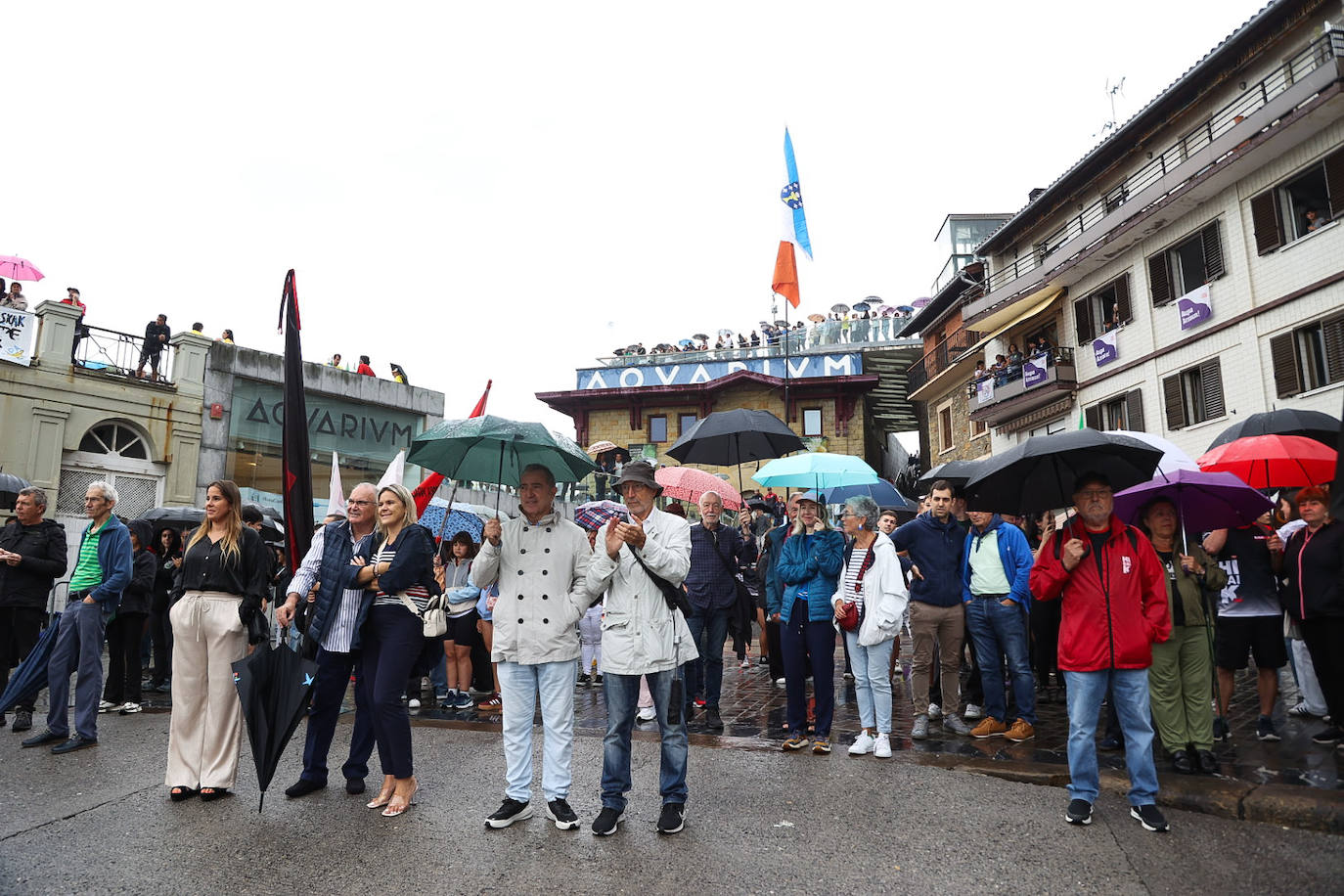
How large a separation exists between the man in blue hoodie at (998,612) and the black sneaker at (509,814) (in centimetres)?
374

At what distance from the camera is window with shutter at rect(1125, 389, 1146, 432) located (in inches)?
834

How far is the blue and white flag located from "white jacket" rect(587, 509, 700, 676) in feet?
32.6

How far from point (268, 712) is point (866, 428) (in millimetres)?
34778

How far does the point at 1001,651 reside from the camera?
6777 millimetres

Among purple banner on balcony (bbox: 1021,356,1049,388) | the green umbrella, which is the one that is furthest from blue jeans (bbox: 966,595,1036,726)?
purple banner on balcony (bbox: 1021,356,1049,388)

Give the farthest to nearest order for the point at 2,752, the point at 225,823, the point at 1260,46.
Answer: the point at 1260,46
the point at 2,752
the point at 225,823

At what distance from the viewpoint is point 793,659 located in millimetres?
6332

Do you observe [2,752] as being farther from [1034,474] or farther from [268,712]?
[1034,474]

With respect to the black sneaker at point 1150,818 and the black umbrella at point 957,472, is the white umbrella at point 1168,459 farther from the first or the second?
the black sneaker at point 1150,818

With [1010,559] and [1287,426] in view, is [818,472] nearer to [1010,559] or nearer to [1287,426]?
[1010,559]

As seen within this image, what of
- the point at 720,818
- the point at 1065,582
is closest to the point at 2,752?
the point at 720,818

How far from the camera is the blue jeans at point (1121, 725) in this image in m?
4.41

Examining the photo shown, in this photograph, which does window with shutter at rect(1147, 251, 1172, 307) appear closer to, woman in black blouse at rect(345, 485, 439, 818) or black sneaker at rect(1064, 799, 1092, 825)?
black sneaker at rect(1064, 799, 1092, 825)

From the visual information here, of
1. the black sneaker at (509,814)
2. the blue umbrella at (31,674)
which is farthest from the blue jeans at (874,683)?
the blue umbrella at (31,674)
